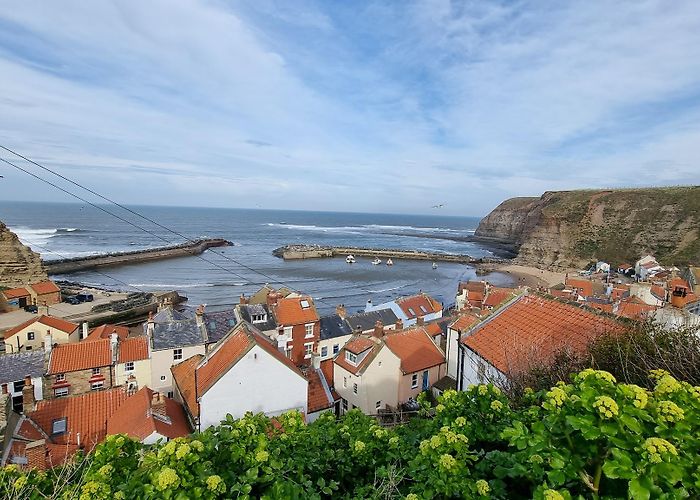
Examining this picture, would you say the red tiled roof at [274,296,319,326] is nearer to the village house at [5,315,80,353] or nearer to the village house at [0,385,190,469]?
the village house at [0,385,190,469]

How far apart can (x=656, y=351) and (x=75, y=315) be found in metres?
51.8

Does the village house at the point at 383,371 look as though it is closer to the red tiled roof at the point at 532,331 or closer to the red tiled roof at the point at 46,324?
the red tiled roof at the point at 532,331

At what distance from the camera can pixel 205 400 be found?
46.0 ft

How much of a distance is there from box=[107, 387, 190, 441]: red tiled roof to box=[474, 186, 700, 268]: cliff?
91.1m

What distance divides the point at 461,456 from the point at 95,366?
77.4 feet

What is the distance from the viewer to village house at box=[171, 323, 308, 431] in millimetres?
14125

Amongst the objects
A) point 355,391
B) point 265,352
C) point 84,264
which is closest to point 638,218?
point 355,391

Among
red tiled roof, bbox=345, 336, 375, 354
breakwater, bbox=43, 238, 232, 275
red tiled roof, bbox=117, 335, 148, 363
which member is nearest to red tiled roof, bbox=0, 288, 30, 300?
breakwater, bbox=43, 238, 232, 275

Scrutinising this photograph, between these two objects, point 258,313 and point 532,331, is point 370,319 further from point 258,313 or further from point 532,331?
point 532,331

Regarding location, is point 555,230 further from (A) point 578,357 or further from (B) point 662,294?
(A) point 578,357

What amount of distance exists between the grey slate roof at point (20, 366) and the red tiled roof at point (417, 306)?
2741cm

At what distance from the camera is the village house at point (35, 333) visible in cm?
2608

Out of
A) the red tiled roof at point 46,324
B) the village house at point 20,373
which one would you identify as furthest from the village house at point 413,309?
the red tiled roof at point 46,324

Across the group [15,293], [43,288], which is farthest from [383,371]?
[43,288]
